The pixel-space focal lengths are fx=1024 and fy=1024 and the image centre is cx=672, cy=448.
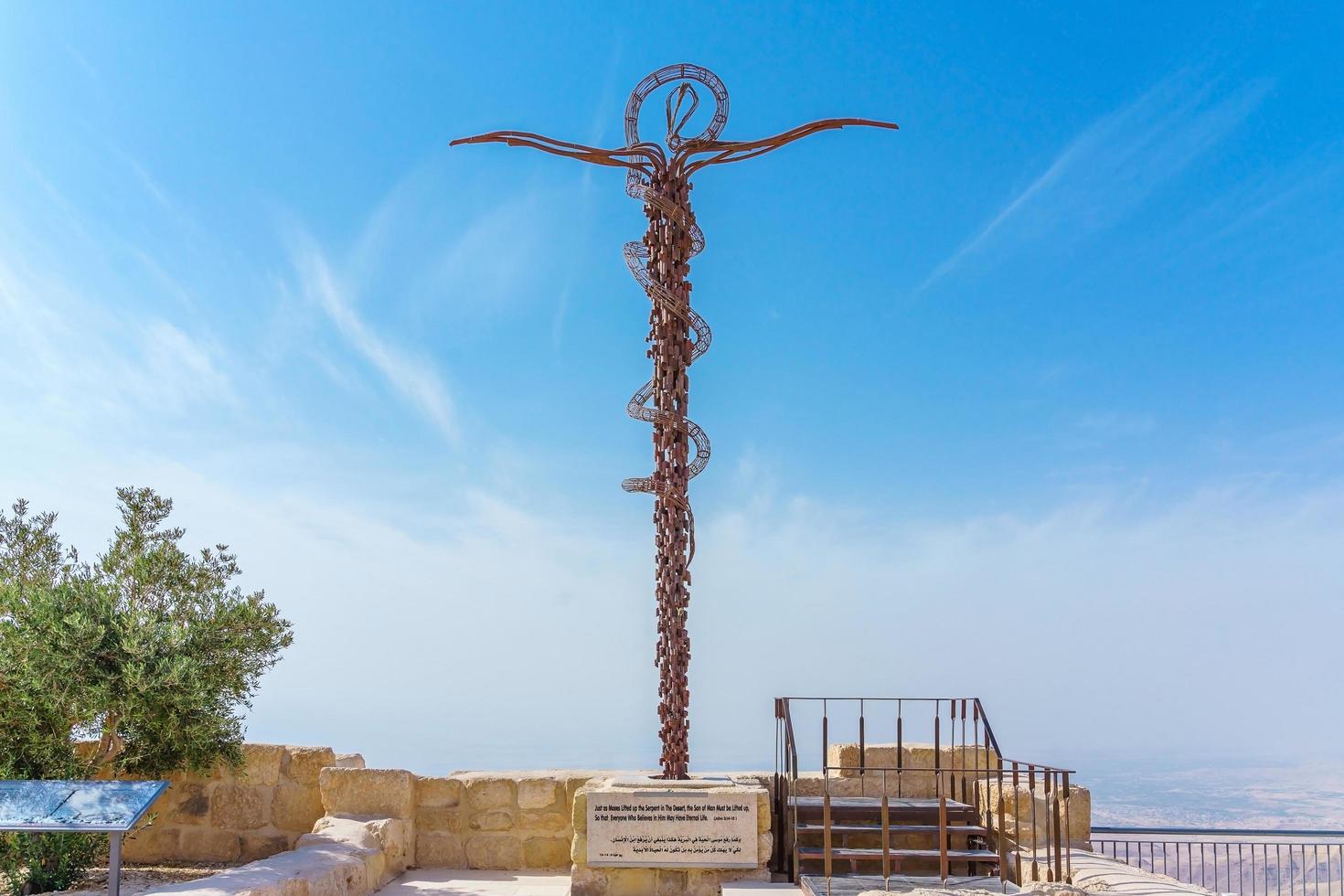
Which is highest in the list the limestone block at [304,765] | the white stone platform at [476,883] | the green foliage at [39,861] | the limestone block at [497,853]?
the limestone block at [304,765]

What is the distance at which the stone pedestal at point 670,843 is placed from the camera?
26.7ft

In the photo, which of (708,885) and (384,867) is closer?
(708,885)

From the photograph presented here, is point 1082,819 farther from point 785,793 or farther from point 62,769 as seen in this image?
point 62,769

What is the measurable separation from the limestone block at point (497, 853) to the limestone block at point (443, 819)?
0.26 m

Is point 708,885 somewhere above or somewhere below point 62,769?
below

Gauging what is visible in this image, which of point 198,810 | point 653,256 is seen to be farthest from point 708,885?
point 653,256

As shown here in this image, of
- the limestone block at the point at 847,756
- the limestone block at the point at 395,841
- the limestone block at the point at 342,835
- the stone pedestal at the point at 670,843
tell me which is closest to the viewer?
the stone pedestal at the point at 670,843

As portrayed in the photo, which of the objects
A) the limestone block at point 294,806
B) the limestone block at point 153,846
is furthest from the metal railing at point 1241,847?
the limestone block at point 153,846

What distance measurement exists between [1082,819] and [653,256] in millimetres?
6854

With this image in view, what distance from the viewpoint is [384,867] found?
8.68 metres

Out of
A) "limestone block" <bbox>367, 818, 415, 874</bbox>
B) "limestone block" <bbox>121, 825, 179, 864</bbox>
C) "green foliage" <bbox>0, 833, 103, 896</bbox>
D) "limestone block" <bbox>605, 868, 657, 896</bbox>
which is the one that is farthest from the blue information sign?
"limestone block" <bbox>605, 868, 657, 896</bbox>

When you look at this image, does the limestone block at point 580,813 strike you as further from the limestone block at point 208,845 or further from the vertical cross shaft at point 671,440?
the limestone block at point 208,845

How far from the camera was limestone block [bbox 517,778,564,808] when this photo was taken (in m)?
9.44

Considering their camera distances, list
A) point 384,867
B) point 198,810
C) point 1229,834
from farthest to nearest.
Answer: point 1229,834
point 198,810
point 384,867
